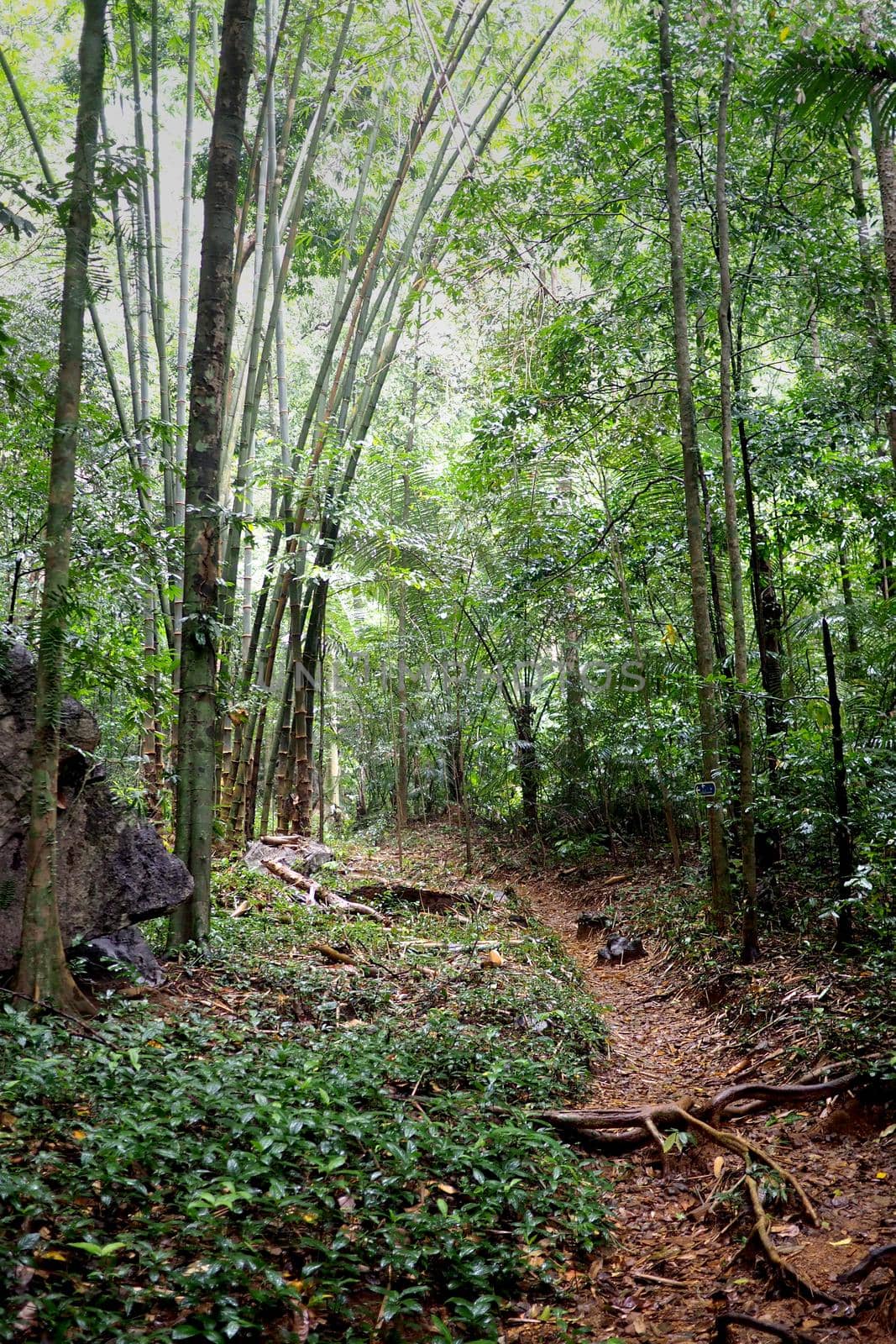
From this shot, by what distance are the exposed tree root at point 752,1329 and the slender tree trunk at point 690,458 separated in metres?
3.65

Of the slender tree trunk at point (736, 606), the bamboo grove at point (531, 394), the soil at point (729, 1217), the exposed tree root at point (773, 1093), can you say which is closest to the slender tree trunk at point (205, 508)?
the bamboo grove at point (531, 394)

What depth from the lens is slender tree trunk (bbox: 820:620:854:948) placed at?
442 cm

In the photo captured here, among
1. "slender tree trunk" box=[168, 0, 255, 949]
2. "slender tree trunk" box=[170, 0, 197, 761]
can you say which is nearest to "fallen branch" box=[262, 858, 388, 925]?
"slender tree trunk" box=[170, 0, 197, 761]

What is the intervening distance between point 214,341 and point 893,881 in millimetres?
4596

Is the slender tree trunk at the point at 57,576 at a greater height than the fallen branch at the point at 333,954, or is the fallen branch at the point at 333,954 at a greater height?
the slender tree trunk at the point at 57,576

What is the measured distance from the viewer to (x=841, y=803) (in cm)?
455

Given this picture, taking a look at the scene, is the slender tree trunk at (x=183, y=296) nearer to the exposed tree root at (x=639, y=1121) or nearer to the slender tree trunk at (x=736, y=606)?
the slender tree trunk at (x=736, y=606)

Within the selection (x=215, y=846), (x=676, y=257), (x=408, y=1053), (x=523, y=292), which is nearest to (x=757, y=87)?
(x=676, y=257)

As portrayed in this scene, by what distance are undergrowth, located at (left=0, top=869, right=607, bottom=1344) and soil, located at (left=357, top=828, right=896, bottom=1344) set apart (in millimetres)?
147

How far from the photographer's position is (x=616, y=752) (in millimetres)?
8688

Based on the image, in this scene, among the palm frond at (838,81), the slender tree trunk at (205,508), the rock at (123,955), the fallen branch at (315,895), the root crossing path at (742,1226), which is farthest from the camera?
the fallen branch at (315,895)

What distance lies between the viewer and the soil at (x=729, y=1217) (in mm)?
2195

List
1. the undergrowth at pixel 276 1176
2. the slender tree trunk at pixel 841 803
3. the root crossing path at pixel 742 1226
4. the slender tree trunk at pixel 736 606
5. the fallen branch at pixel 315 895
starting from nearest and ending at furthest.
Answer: the undergrowth at pixel 276 1176
the root crossing path at pixel 742 1226
the slender tree trunk at pixel 841 803
the slender tree trunk at pixel 736 606
the fallen branch at pixel 315 895

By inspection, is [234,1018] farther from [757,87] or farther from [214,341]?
[757,87]
